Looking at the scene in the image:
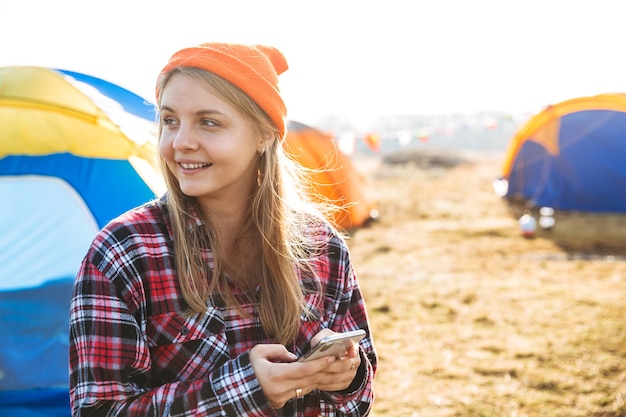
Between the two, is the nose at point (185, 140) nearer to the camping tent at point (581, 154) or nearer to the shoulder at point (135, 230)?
the shoulder at point (135, 230)

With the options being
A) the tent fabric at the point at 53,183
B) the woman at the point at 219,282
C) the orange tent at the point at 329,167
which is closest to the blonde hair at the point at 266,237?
the woman at the point at 219,282

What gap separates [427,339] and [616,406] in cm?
124

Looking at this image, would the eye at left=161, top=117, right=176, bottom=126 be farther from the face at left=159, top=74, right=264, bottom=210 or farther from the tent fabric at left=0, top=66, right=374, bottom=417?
the tent fabric at left=0, top=66, right=374, bottom=417

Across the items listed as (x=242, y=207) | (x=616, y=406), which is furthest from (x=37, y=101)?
(x=616, y=406)

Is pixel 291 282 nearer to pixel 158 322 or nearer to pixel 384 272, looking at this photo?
pixel 158 322

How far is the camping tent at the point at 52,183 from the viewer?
9.61 ft

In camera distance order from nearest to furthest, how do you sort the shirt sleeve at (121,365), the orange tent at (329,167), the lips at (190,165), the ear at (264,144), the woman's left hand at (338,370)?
the shirt sleeve at (121,365)
the woman's left hand at (338,370)
the lips at (190,165)
the ear at (264,144)
the orange tent at (329,167)

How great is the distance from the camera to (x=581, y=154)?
7570 mm

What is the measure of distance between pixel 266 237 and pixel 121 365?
0.52 metres

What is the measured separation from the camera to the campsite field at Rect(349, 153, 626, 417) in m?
3.14

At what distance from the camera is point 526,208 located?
7.90 m

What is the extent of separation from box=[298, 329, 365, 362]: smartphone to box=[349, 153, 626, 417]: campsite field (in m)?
1.81

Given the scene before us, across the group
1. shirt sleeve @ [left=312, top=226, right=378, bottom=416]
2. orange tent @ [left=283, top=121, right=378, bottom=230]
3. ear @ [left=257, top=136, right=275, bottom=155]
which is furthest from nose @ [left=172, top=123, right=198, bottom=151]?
orange tent @ [left=283, top=121, right=378, bottom=230]

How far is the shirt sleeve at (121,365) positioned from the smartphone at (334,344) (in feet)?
0.48
